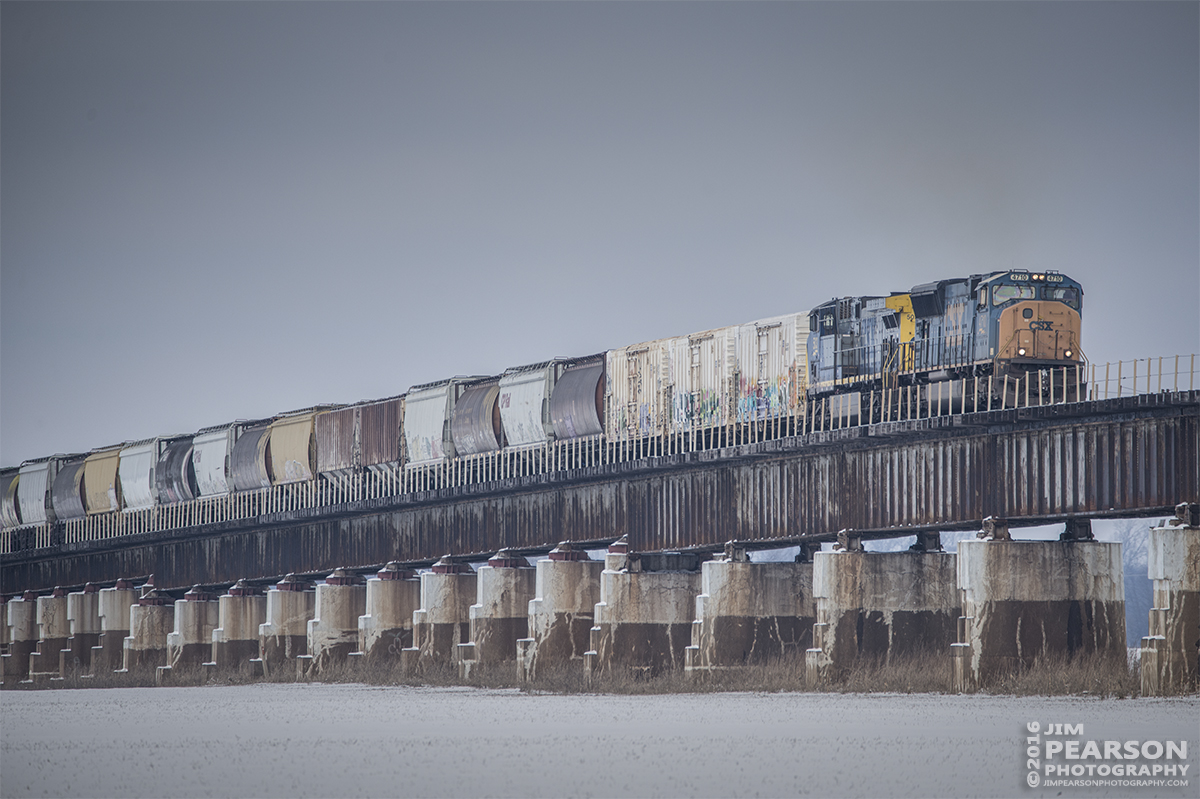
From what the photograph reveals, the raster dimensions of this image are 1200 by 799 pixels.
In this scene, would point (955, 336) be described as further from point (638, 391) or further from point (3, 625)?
point (3, 625)

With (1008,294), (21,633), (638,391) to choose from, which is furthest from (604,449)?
(21,633)

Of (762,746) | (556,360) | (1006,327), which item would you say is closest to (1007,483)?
(1006,327)

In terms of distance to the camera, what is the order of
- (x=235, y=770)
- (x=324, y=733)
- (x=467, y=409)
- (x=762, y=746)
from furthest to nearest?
(x=467, y=409)
(x=324, y=733)
(x=762, y=746)
(x=235, y=770)

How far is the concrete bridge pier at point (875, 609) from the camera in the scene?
126 ft

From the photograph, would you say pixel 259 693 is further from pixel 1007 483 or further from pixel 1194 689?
pixel 1194 689

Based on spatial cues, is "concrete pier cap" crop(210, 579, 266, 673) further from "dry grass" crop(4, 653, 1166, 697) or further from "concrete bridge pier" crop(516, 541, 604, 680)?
"concrete bridge pier" crop(516, 541, 604, 680)

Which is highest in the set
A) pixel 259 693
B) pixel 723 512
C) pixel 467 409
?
pixel 467 409

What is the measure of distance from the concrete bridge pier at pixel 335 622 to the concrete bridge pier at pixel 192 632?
9.00 meters

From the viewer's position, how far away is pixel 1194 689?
31.5 metres

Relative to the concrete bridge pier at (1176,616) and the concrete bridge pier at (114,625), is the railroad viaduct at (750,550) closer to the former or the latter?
the concrete bridge pier at (1176,616)

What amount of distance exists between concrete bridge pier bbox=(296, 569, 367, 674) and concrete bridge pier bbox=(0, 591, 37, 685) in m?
27.0

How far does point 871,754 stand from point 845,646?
1525 cm

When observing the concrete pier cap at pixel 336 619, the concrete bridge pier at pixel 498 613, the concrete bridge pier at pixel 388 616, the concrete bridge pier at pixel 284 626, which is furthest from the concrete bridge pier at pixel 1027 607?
the concrete bridge pier at pixel 284 626

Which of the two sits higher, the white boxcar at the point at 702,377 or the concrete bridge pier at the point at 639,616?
the white boxcar at the point at 702,377
